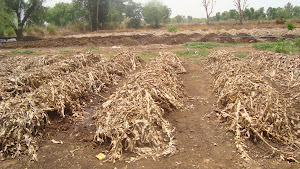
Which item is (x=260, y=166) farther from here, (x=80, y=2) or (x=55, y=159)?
(x=80, y=2)

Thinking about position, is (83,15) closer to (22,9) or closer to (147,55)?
(22,9)

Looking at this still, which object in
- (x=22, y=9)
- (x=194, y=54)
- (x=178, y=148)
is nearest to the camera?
(x=178, y=148)

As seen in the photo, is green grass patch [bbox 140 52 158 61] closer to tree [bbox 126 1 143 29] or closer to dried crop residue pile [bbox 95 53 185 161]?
dried crop residue pile [bbox 95 53 185 161]

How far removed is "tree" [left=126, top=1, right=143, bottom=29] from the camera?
43.9 meters

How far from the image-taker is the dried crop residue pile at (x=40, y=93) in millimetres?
3385

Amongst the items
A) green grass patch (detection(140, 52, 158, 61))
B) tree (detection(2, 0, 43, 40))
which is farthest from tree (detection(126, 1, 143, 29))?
green grass patch (detection(140, 52, 158, 61))

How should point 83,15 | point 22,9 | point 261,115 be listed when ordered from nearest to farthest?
1. point 261,115
2. point 22,9
3. point 83,15

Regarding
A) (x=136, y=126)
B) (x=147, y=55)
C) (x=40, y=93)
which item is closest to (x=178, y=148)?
(x=136, y=126)

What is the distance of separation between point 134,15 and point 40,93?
4236cm

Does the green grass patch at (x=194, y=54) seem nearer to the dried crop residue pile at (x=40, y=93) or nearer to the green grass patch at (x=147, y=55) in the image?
the green grass patch at (x=147, y=55)

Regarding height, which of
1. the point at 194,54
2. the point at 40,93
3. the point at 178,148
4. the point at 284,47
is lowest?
the point at 178,148

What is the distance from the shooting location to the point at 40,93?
448cm

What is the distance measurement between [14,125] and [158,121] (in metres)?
2.27

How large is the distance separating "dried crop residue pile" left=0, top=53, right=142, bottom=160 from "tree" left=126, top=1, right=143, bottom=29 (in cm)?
3685
